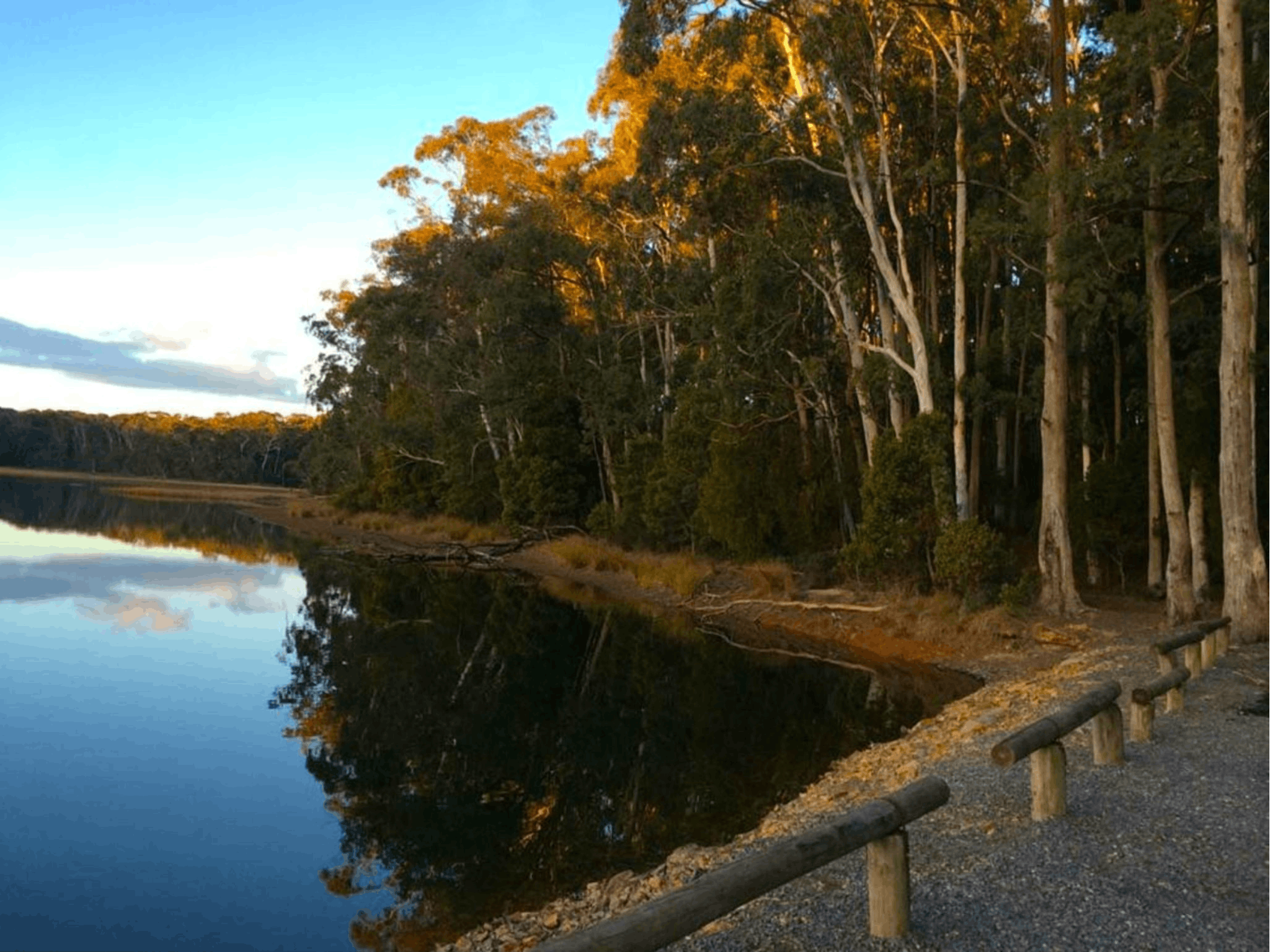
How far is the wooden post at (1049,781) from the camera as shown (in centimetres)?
586

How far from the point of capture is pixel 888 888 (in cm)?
428

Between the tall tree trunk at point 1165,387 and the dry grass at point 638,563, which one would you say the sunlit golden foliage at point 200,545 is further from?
the tall tree trunk at point 1165,387

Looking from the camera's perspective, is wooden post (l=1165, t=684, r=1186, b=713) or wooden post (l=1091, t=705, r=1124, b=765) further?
wooden post (l=1165, t=684, r=1186, b=713)

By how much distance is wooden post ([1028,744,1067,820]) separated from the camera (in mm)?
5855

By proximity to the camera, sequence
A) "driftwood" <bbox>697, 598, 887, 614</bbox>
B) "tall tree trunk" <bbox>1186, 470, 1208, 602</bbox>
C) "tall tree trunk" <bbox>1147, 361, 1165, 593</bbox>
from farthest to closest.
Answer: "driftwood" <bbox>697, 598, 887, 614</bbox>
"tall tree trunk" <bbox>1147, 361, 1165, 593</bbox>
"tall tree trunk" <bbox>1186, 470, 1208, 602</bbox>

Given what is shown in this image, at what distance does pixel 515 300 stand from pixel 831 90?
1450 centimetres

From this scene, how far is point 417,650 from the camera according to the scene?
56.2 ft

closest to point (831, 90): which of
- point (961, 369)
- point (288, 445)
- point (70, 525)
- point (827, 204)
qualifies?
point (827, 204)

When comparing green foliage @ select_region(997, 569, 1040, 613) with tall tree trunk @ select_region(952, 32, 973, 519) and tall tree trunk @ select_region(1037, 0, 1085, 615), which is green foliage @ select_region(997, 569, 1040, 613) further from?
tall tree trunk @ select_region(952, 32, 973, 519)

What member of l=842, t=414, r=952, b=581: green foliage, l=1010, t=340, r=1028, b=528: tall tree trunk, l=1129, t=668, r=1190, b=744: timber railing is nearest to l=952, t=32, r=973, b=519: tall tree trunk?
l=842, t=414, r=952, b=581: green foliage

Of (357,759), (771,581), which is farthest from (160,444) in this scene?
(357,759)

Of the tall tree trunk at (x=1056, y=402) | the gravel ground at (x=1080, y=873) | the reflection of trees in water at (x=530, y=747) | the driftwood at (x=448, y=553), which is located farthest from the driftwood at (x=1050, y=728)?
the driftwood at (x=448, y=553)

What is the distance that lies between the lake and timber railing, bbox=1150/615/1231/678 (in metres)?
3.31

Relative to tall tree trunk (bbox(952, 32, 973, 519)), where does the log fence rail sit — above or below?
below
